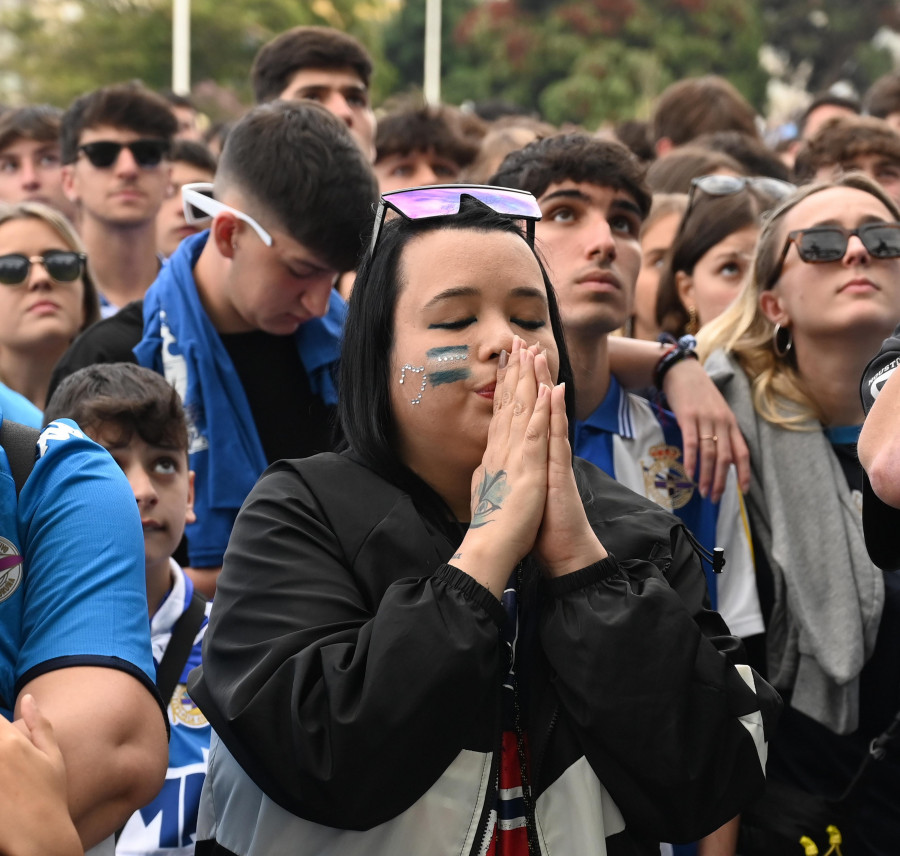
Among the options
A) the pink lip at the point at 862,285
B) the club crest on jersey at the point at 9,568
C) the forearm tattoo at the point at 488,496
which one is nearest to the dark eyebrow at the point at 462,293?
the forearm tattoo at the point at 488,496

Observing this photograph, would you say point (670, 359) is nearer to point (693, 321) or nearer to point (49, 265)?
point (693, 321)

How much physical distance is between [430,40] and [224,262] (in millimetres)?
26163

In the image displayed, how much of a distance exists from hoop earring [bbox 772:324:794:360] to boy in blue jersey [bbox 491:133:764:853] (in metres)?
0.44

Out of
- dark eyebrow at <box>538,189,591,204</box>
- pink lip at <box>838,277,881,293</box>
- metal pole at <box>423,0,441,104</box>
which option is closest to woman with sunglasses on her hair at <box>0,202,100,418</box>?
dark eyebrow at <box>538,189,591,204</box>

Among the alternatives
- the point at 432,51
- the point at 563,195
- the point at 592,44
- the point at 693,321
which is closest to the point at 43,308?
the point at 563,195

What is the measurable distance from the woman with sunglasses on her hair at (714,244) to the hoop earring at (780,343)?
84cm

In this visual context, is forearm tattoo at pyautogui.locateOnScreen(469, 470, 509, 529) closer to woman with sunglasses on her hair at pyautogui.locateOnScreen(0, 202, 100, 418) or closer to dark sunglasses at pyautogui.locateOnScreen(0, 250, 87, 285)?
woman with sunglasses on her hair at pyautogui.locateOnScreen(0, 202, 100, 418)

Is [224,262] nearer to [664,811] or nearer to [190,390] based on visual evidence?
[190,390]

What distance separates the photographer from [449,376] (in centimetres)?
229

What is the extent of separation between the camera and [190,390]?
3.66 meters

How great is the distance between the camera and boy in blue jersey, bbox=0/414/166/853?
6.38 feet

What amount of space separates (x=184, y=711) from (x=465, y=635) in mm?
1314

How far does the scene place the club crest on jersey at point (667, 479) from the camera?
345 cm

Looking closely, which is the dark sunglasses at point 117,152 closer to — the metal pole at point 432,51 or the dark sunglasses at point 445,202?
the dark sunglasses at point 445,202
